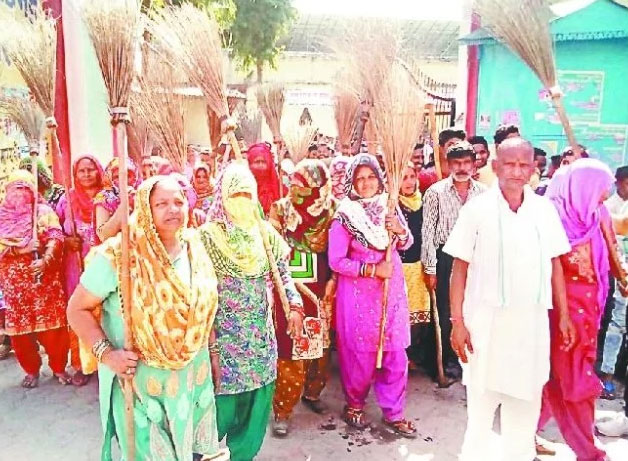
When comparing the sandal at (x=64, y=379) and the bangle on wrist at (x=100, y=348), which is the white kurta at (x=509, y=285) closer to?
the bangle on wrist at (x=100, y=348)

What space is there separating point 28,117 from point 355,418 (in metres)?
3.43

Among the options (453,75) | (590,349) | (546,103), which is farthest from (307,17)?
(590,349)

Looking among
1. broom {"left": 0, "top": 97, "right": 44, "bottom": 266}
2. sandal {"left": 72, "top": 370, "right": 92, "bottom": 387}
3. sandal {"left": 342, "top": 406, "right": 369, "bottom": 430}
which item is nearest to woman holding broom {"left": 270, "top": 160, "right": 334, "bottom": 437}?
sandal {"left": 342, "top": 406, "right": 369, "bottom": 430}

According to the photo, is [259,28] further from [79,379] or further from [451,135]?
[79,379]

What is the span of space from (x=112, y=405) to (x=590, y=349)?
2307 mm

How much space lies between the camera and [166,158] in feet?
13.2

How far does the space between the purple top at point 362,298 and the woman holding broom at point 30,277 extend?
210cm

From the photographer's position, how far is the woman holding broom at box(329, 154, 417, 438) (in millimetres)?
3549

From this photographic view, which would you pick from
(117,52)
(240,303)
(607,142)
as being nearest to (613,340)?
(240,303)

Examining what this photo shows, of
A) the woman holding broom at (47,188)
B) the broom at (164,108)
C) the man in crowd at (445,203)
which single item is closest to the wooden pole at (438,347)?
the man in crowd at (445,203)

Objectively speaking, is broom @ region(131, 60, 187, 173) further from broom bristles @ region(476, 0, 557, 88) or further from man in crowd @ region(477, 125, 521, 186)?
man in crowd @ region(477, 125, 521, 186)

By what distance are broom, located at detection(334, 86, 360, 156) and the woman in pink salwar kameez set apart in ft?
8.60

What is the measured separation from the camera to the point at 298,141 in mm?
6172

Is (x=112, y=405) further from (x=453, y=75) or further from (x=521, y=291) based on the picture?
(x=453, y=75)
